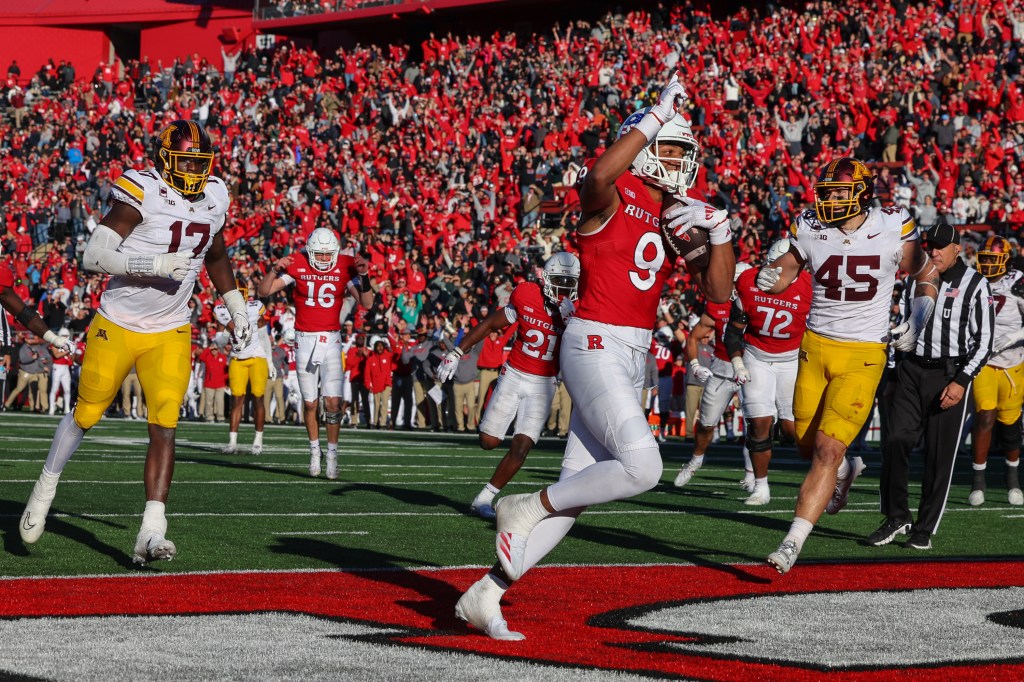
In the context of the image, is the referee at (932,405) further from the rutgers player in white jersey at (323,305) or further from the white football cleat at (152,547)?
the rutgers player in white jersey at (323,305)

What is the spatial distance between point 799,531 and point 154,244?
3595 millimetres

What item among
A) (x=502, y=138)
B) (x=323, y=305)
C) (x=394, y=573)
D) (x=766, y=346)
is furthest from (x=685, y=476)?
(x=502, y=138)

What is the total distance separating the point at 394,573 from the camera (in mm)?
6961

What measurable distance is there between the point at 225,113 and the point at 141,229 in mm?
30759

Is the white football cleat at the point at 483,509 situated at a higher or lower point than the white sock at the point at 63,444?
lower

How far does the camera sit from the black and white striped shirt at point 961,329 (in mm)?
8953

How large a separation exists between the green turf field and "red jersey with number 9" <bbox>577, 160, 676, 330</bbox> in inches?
94.4

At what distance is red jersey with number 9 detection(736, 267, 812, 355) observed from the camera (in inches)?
442

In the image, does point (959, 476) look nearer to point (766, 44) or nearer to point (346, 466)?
point (346, 466)

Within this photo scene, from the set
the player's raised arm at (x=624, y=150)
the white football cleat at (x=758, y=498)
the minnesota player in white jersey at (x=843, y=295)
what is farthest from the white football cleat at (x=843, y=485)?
the player's raised arm at (x=624, y=150)

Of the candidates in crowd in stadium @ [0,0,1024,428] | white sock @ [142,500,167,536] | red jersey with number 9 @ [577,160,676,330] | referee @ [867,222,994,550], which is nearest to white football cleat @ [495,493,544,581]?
red jersey with number 9 @ [577,160,676,330]

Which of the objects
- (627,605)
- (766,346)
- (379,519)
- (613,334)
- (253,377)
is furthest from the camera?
(253,377)

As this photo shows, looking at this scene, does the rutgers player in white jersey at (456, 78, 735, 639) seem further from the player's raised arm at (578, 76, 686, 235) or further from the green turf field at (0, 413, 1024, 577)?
the green turf field at (0, 413, 1024, 577)

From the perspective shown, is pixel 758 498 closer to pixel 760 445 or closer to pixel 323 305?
pixel 760 445
